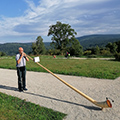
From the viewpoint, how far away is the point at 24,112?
3822 mm

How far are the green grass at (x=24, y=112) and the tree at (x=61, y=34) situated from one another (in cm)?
4057

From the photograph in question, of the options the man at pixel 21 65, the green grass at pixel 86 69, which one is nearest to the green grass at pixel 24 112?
the man at pixel 21 65

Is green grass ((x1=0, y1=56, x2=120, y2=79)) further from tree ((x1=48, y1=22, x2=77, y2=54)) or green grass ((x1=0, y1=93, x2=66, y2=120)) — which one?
tree ((x1=48, y1=22, x2=77, y2=54))

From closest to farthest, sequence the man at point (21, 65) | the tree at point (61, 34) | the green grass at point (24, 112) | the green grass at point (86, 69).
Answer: the green grass at point (24, 112), the man at point (21, 65), the green grass at point (86, 69), the tree at point (61, 34)

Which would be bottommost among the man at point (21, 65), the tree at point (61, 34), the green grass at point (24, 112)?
the green grass at point (24, 112)

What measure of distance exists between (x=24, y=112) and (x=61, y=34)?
139 feet

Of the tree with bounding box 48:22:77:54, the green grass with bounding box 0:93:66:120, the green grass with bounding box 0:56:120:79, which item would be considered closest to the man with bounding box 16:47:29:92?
the green grass with bounding box 0:93:66:120

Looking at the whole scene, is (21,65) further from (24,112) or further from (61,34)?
(61,34)

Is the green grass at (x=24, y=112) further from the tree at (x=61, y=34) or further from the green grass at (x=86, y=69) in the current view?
the tree at (x=61, y=34)

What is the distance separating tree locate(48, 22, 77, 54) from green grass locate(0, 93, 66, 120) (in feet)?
133

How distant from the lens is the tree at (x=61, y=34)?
44.9m

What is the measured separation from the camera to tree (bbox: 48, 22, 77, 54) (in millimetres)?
44941

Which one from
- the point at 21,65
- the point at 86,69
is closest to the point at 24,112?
the point at 21,65

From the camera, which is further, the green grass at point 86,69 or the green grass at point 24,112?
the green grass at point 86,69
